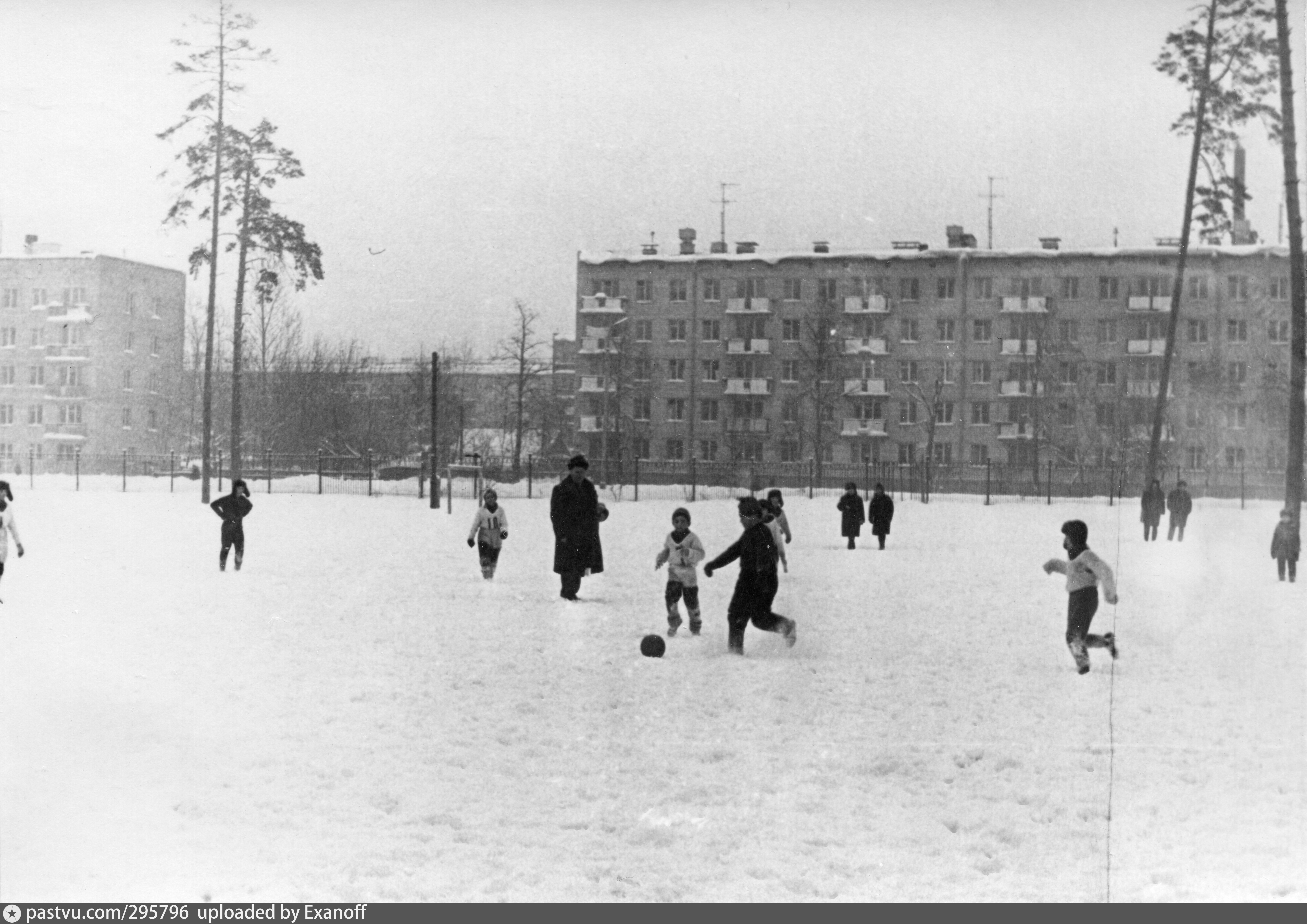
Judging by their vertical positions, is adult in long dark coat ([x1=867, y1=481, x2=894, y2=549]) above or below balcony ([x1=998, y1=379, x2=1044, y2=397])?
below

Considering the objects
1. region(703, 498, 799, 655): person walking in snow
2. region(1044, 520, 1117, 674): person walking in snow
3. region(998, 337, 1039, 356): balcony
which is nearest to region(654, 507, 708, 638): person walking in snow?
region(703, 498, 799, 655): person walking in snow

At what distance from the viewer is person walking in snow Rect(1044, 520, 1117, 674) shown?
8.05m

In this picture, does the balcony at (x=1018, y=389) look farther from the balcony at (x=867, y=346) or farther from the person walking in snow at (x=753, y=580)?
the person walking in snow at (x=753, y=580)

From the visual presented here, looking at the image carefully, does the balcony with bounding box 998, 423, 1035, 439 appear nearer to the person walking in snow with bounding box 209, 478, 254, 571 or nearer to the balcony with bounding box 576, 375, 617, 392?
the balcony with bounding box 576, 375, 617, 392

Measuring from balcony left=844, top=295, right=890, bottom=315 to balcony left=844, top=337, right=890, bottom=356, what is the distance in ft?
0.91

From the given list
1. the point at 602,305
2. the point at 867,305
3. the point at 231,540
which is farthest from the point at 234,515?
the point at 867,305

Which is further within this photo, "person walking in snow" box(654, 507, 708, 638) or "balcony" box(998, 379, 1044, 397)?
"balcony" box(998, 379, 1044, 397)

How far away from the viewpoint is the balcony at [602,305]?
398 inches

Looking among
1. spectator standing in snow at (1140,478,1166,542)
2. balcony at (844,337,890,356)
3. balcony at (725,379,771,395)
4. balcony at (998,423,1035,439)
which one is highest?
balcony at (844,337,890,356)

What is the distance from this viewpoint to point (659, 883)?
490 centimetres

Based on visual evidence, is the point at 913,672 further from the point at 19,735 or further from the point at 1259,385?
the point at 19,735

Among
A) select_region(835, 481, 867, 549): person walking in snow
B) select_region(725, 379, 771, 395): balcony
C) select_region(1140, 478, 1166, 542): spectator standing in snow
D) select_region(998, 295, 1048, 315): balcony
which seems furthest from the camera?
select_region(835, 481, 867, 549): person walking in snow

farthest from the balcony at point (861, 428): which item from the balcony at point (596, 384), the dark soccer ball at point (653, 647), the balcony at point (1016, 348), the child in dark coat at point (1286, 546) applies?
the dark soccer ball at point (653, 647)

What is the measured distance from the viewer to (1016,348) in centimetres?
1184
